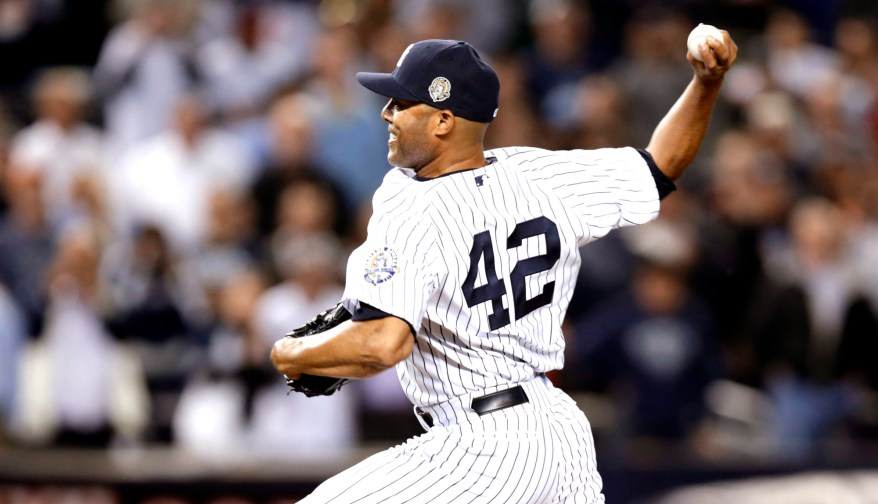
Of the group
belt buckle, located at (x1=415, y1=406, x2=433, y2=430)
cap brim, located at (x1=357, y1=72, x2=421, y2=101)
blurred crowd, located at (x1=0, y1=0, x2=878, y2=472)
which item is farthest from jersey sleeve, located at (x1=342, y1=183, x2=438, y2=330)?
blurred crowd, located at (x1=0, y1=0, x2=878, y2=472)

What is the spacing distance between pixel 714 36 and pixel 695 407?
4476 mm

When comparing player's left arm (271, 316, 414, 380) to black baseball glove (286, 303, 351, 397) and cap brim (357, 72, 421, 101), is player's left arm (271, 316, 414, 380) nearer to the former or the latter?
black baseball glove (286, 303, 351, 397)

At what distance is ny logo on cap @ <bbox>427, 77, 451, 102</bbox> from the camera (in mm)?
4191

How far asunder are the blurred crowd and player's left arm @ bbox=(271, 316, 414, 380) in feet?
15.3

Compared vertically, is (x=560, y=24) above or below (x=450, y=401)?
above

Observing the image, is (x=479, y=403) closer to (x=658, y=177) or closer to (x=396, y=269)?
(x=396, y=269)

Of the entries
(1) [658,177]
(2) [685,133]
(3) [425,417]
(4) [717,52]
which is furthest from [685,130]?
(3) [425,417]

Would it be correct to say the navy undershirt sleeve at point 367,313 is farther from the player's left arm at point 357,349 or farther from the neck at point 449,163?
the neck at point 449,163

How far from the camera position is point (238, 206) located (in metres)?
9.48

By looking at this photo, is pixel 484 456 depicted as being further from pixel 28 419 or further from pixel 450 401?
pixel 28 419

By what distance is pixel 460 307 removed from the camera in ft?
13.5

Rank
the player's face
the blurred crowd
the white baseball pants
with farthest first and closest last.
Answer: the blurred crowd < the player's face < the white baseball pants

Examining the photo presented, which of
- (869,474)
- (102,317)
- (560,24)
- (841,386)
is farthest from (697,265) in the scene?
(102,317)

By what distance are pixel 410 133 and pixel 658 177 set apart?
956 mm
